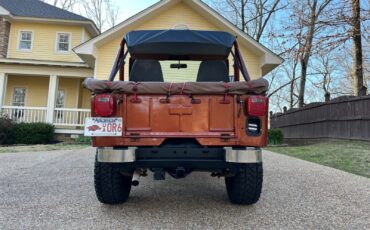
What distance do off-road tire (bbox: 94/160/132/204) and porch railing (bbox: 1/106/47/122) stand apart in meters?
13.5

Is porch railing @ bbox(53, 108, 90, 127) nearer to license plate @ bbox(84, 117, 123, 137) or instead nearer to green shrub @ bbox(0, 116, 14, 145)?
green shrub @ bbox(0, 116, 14, 145)

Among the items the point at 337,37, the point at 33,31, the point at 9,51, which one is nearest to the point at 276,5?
the point at 337,37

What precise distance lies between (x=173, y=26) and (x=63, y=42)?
774 centimetres

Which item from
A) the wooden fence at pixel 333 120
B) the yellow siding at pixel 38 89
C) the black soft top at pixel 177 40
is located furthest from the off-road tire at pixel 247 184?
the yellow siding at pixel 38 89

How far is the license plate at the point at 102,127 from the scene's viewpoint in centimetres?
282

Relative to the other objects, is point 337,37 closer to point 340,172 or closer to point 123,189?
point 340,172

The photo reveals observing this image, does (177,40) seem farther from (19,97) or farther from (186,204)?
(19,97)

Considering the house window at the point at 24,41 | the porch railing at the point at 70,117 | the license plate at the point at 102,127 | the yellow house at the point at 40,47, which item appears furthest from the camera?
the house window at the point at 24,41

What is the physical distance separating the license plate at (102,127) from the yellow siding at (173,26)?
459 inches

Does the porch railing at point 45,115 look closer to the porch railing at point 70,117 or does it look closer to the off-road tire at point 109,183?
the porch railing at point 70,117

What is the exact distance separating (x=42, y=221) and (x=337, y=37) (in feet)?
47.5

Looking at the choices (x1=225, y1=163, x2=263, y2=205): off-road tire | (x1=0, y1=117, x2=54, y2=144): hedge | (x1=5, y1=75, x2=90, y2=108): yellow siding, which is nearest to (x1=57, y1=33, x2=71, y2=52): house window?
(x1=5, y1=75, x2=90, y2=108): yellow siding

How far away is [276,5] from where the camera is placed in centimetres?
2539

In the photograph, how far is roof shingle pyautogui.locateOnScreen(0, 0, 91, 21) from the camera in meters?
17.6
